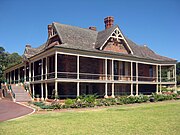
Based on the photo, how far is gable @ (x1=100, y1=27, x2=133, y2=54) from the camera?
102 ft

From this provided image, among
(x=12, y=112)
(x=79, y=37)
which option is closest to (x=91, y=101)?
(x=12, y=112)

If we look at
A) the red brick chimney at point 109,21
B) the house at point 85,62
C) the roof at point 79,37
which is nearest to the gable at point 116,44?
the house at point 85,62

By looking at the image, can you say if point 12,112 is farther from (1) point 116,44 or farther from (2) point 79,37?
(1) point 116,44

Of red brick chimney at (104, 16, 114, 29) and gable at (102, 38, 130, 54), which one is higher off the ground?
red brick chimney at (104, 16, 114, 29)

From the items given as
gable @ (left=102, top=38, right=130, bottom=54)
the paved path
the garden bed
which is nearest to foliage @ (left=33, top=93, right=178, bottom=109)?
the garden bed

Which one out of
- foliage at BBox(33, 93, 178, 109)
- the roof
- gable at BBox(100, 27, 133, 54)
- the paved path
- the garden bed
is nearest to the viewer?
the paved path

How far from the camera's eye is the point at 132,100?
981 inches

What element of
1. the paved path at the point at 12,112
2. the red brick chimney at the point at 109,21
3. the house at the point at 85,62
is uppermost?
the red brick chimney at the point at 109,21

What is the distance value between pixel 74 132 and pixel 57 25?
73.9ft

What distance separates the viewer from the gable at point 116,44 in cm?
3097

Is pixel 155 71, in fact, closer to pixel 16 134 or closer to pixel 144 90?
pixel 144 90

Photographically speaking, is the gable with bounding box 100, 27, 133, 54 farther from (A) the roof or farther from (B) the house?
(A) the roof

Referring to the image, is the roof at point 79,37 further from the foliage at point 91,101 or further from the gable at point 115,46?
the foliage at point 91,101

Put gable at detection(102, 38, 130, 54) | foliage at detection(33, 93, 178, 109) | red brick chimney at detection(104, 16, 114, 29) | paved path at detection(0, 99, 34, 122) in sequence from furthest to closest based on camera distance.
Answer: red brick chimney at detection(104, 16, 114, 29)
gable at detection(102, 38, 130, 54)
foliage at detection(33, 93, 178, 109)
paved path at detection(0, 99, 34, 122)
